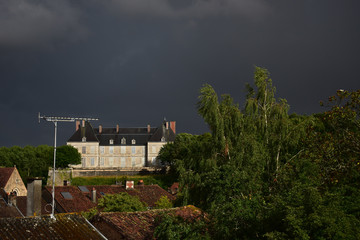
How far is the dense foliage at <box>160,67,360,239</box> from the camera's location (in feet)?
44.2

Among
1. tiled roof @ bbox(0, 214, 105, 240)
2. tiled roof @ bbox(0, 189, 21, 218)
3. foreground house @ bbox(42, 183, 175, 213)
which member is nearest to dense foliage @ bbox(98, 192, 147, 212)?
tiled roof @ bbox(0, 189, 21, 218)

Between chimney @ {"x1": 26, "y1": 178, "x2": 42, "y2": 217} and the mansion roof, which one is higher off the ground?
the mansion roof

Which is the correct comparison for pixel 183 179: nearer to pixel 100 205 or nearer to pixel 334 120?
pixel 100 205

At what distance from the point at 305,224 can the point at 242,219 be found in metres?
3.12

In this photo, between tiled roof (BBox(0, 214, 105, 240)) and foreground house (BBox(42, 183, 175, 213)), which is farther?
foreground house (BBox(42, 183, 175, 213))

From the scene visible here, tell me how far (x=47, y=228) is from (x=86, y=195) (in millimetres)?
23045

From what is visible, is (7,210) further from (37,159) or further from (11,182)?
(37,159)

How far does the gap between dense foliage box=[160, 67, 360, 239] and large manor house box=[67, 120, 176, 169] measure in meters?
63.4

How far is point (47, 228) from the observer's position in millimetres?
16359

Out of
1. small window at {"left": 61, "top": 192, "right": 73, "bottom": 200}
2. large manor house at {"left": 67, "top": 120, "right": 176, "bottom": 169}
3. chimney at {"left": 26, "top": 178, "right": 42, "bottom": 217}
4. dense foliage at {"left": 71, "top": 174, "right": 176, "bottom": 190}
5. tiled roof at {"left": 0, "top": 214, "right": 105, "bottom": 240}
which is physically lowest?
dense foliage at {"left": 71, "top": 174, "right": 176, "bottom": 190}

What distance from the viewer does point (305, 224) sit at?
12859mm

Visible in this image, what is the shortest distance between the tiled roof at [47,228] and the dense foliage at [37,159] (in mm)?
64081

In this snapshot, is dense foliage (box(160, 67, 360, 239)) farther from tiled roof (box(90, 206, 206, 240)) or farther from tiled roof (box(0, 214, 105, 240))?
tiled roof (box(0, 214, 105, 240))

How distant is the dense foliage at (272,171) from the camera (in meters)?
13.5
